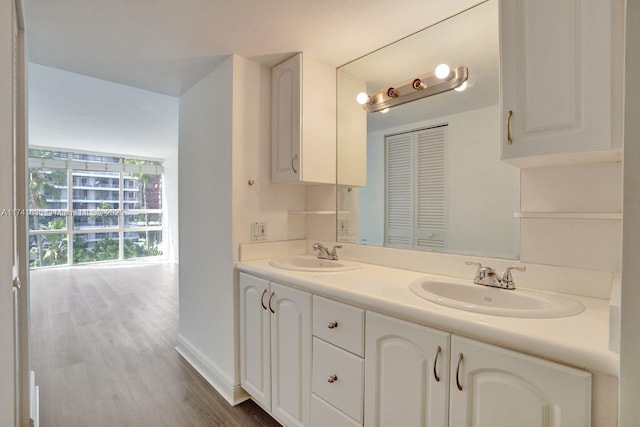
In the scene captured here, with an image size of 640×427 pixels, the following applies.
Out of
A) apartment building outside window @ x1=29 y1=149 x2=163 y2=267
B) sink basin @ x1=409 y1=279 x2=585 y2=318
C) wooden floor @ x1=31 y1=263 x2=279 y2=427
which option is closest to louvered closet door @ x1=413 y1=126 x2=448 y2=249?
sink basin @ x1=409 y1=279 x2=585 y2=318

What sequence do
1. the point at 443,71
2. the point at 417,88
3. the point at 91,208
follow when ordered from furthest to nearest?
the point at 91,208
the point at 417,88
the point at 443,71

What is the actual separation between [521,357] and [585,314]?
0.35 meters

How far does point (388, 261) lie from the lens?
6.30 feet

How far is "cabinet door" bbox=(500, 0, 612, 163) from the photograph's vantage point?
38.6 inches

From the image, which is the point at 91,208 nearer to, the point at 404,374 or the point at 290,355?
the point at 290,355

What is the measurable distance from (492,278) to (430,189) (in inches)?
23.7

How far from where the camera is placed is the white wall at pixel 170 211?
23.6 ft

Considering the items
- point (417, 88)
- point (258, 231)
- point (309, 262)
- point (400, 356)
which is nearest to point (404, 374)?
point (400, 356)

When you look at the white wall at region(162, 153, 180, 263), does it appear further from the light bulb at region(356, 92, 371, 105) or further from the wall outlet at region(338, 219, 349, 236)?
the light bulb at region(356, 92, 371, 105)

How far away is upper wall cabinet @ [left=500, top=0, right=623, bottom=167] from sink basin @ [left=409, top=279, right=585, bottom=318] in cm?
53

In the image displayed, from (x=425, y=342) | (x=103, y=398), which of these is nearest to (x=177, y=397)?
(x=103, y=398)

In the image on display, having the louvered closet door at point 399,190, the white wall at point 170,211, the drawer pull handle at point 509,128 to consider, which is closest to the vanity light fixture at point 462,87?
the louvered closet door at point 399,190

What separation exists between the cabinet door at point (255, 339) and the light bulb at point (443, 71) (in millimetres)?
1513

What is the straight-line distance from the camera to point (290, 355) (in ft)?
5.41
